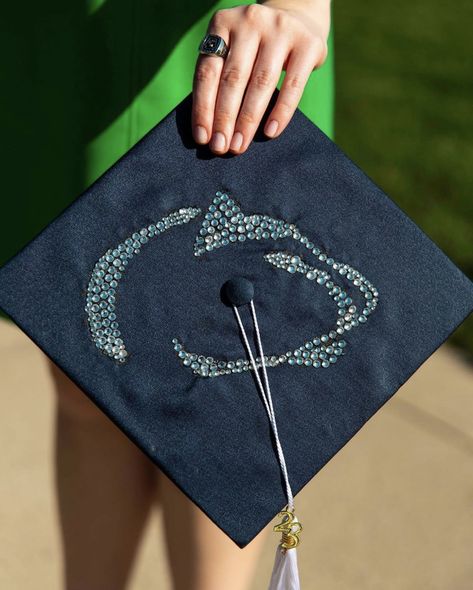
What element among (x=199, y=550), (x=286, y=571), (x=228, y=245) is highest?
(x=228, y=245)

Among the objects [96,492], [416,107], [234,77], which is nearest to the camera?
[234,77]

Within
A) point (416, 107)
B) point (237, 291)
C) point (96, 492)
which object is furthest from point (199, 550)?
point (416, 107)

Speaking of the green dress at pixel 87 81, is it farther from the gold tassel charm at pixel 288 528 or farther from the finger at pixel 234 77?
the gold tassel charm at pixel 288 528

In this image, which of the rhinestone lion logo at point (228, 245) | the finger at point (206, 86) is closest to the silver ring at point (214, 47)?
the finger at point (206, 86)

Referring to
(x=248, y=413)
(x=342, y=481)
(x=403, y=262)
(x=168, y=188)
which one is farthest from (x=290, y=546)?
(x=342, y=481)

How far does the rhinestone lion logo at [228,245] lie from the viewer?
1559 mm

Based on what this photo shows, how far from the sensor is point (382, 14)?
24.3 feet

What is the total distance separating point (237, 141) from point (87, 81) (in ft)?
1.34

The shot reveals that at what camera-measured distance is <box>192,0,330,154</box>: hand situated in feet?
5.02

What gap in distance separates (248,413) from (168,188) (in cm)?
36

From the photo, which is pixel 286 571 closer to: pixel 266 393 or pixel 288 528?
pixel 288 528

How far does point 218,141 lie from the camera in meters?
1.56

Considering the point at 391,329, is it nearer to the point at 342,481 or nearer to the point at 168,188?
the point at 168,188

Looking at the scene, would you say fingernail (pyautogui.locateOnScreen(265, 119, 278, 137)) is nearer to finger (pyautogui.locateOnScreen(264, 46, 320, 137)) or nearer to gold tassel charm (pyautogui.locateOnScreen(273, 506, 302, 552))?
finger (pyautogui.locateOnScreen(264, 46, 320, 137))
